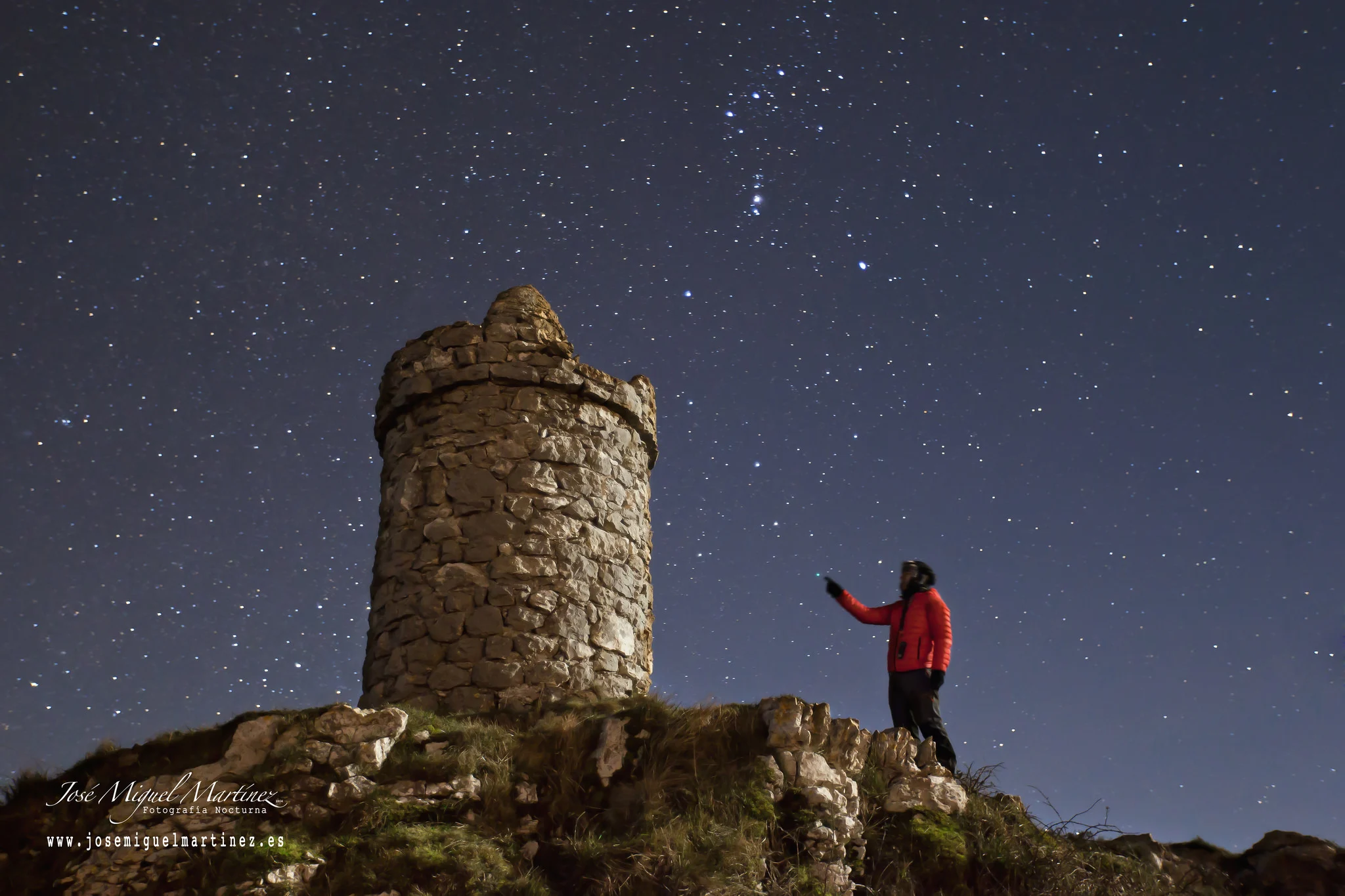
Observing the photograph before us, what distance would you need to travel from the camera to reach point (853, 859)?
589 cm

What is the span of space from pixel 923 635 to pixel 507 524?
3641 millimetres

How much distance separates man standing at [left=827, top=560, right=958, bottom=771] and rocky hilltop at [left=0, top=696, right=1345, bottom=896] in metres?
0.74

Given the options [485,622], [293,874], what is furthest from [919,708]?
[293,874]

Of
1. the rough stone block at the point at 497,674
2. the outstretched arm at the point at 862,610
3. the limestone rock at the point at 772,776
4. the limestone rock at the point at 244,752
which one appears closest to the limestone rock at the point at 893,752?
the limestone rock at the point at 772,776

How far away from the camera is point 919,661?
25.6ft

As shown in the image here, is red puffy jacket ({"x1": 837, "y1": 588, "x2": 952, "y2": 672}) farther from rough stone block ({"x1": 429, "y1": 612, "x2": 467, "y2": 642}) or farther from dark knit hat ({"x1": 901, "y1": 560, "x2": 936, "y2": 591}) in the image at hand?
rough stone block ({"x1": 429, "y1": 612, "x2": 467, "y2": 642})

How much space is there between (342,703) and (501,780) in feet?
4.22

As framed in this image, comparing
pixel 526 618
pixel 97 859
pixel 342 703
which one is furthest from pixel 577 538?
pixel 97 859

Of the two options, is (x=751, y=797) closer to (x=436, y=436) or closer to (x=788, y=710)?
(x=788, y=710)

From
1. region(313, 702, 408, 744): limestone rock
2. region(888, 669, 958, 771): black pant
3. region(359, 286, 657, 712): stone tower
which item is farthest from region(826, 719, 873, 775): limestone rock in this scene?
region(313, 702, 408, 744): limestone rock

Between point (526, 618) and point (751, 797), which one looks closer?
point (751, 797)

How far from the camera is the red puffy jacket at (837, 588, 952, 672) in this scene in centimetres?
781

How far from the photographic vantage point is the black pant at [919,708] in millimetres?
7379

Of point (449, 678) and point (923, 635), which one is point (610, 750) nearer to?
point (449, 678)
